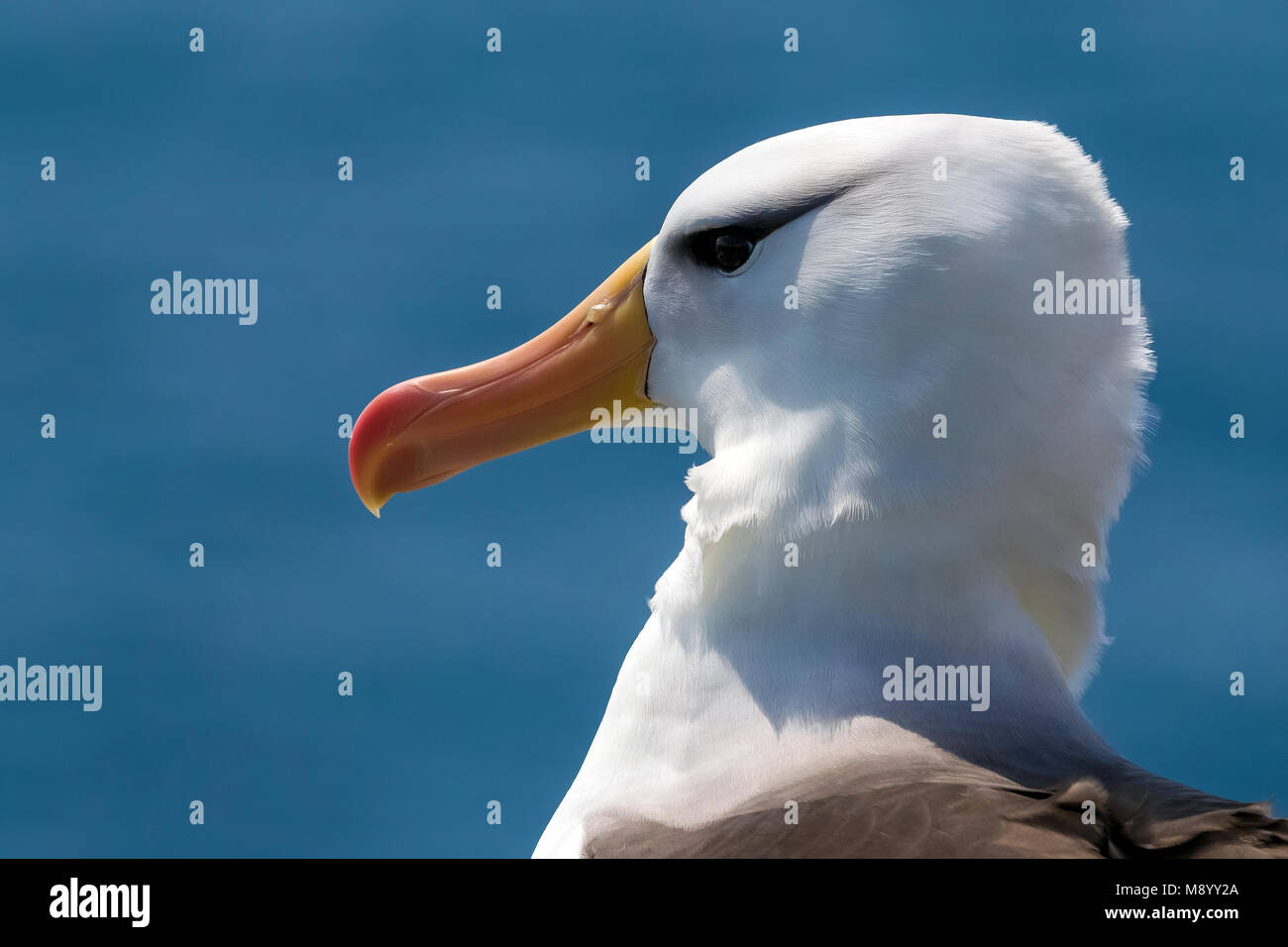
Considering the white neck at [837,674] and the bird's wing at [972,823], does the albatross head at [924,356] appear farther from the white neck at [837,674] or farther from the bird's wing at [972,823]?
the bird's wing at [972,823]

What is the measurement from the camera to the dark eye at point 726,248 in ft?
13.2

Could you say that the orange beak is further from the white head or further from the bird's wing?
the bird's wing

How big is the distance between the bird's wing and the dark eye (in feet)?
3.62

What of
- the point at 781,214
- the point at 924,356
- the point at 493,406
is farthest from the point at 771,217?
the point at 493,406

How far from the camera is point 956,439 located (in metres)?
3.68

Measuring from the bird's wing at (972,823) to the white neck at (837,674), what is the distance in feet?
0.32

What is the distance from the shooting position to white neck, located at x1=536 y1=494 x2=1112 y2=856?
3740 millimetres

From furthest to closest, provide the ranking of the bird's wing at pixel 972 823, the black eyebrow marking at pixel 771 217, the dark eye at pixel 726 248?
1. the dark eye at pixel 726 248
2. the black eyebrow marking at pixel 771 217
3. the bird's wing at pixel 972 823

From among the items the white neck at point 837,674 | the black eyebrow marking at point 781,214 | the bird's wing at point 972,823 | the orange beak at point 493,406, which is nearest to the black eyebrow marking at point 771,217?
the black eyebrow marking at point 781,214

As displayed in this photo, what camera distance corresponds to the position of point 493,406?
4.45 metres

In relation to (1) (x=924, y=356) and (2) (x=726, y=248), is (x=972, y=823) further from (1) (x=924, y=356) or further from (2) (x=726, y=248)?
(2) (x=726, y=248)

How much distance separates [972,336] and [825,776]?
0.88 m
